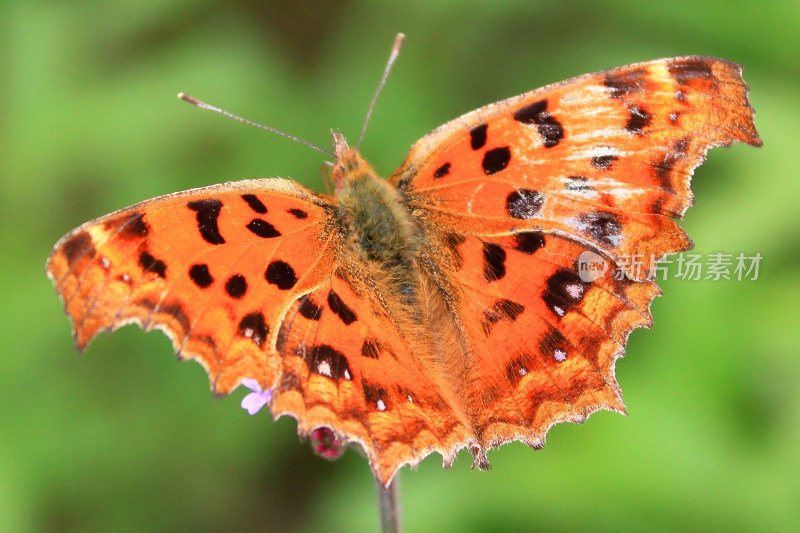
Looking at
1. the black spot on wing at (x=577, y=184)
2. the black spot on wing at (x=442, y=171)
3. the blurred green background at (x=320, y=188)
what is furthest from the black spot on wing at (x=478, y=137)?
the blurred green background at (x=320, y=188)

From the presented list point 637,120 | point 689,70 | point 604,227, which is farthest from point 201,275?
point 689,70

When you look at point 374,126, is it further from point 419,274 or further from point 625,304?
point 625,304

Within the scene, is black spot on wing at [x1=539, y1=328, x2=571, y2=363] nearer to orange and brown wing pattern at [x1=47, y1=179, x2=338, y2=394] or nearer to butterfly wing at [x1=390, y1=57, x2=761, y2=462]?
butterfly wing at [x1=390, y1=57, x2=761, y2=462]

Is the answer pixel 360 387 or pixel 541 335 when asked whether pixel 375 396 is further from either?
pixel 541 335

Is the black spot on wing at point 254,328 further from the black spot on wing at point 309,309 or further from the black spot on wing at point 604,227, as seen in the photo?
the black spot on wing at point 604,227

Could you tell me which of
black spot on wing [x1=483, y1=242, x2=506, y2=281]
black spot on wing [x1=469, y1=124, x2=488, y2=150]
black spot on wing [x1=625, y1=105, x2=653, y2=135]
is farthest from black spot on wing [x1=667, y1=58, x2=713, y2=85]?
black spot on wing [x1=483, y1=242, x2=506, y2=281]

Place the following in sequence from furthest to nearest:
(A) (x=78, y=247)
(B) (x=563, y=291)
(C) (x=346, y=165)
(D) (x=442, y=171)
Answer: (C) (x=346, y=165)
(D) (x=442, y=171)
(B) (x=563, y=291)
(A) (x=78, y=247)

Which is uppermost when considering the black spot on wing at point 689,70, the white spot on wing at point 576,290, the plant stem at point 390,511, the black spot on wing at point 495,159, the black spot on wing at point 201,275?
the black spot on wing at point 689,70
